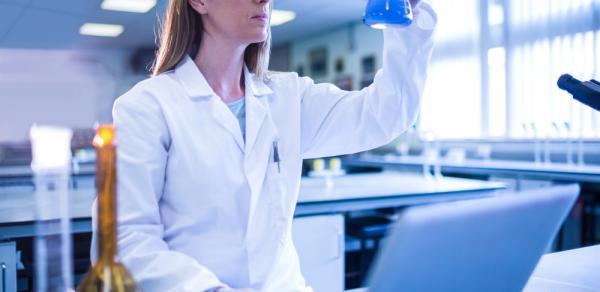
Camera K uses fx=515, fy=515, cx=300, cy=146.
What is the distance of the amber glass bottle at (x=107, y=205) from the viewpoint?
0.45m

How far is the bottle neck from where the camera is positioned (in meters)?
0.45

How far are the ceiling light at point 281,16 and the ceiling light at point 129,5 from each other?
1.46m

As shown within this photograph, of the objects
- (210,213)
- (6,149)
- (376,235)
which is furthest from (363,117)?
(6,149)

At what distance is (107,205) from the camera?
0.46 metres

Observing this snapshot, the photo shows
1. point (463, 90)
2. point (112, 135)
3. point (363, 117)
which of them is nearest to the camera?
point (112, 135)

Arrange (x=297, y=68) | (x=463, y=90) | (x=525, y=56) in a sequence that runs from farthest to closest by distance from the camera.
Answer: (x=297, y=68)
(x=463, y=90)
(x=525, y=56)

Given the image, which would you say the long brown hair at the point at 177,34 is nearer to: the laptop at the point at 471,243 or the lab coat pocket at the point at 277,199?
the lab coat pocket at the point at 277,199

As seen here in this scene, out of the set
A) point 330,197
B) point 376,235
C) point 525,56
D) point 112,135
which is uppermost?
point 525,56

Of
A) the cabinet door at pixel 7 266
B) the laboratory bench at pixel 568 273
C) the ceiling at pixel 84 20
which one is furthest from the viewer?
the ceiling at pixel 84 20

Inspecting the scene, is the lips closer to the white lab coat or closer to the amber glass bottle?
the white lab coat

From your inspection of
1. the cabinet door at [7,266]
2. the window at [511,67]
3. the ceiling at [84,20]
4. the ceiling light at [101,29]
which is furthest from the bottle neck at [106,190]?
the ceiling light at [101,29]

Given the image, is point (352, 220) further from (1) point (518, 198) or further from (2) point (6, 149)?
(2) point (6, 149)

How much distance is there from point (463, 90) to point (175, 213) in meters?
4.95

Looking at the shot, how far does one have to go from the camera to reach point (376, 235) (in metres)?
2.97
